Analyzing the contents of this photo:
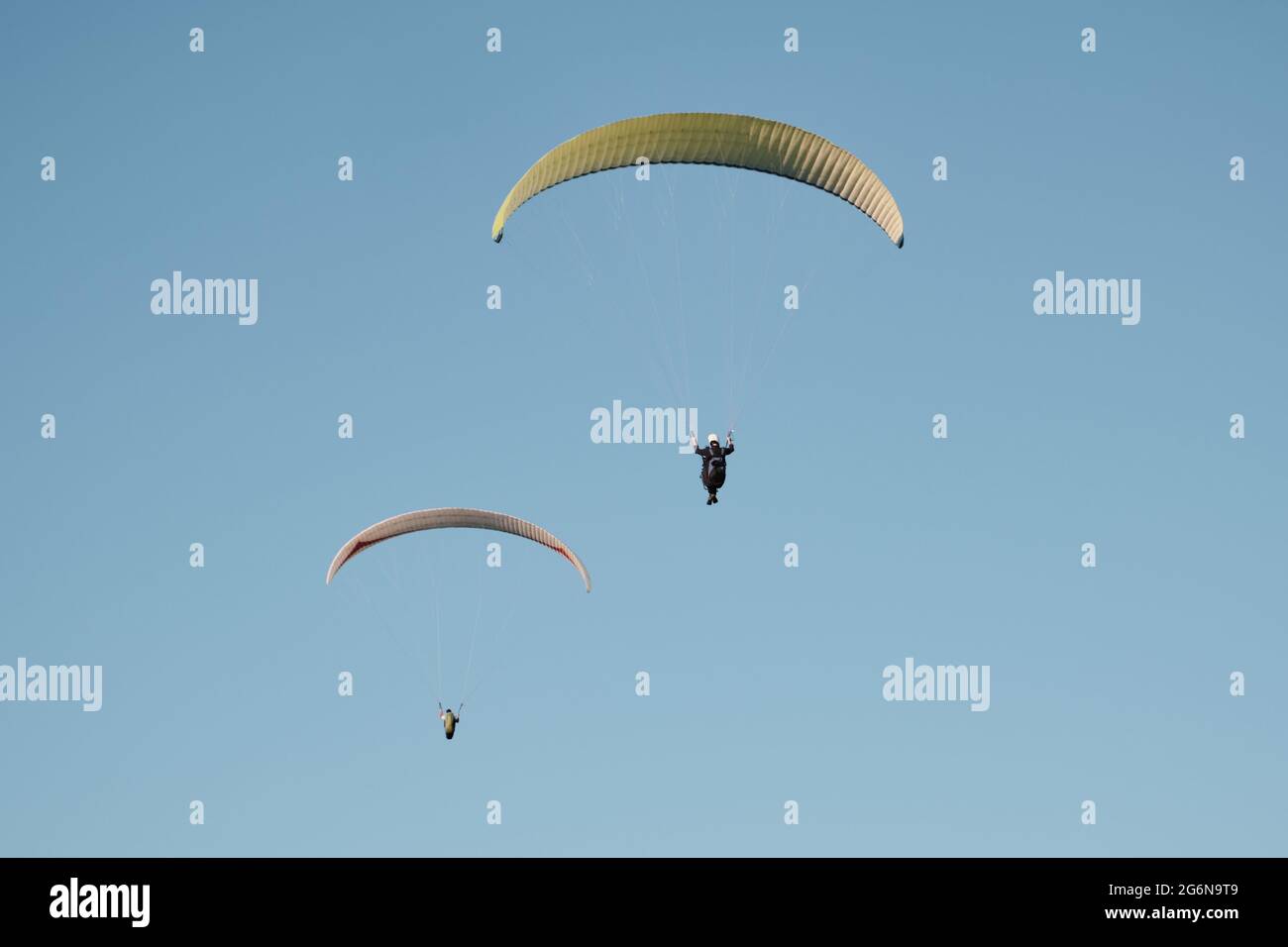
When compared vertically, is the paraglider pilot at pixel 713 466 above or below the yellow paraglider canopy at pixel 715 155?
below

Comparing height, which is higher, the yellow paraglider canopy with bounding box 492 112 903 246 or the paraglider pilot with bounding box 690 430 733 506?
the yellow paraglider canopy with bounding box 492 112 903 246

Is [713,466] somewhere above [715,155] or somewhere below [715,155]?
below
